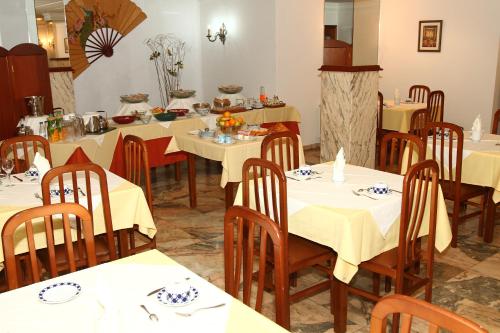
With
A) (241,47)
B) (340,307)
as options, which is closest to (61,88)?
(241,47)

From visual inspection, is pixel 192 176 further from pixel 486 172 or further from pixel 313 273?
pixel 486 172

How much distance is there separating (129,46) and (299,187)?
5.56m

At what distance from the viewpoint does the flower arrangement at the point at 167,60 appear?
807 cm

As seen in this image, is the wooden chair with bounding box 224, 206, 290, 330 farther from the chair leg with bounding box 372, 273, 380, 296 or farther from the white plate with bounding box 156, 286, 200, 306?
the chair leg with bounding box 372, 273, 380, 296

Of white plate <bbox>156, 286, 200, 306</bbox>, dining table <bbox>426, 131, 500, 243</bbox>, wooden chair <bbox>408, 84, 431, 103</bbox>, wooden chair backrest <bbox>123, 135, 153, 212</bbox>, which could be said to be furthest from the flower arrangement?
white plate <bbox>156, 286, 200, 306</bbox>

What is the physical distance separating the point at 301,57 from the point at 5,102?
4.09 meters

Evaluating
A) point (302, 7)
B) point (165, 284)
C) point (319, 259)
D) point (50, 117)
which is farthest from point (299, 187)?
point (302, 7)

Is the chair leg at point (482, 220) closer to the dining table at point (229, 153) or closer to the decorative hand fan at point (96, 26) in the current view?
the dining table at point (229, 153)

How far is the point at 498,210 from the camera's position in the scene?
4.79 metres

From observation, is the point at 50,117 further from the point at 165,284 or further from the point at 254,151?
the point at 165,284

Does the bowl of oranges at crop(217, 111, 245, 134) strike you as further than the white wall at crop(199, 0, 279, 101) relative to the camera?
No

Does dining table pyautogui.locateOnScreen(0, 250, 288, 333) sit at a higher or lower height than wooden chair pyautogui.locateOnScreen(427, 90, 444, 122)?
lower

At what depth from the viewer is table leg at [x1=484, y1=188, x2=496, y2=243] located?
3963 mm

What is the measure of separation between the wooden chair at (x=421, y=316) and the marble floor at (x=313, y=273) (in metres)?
1.63
